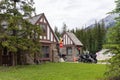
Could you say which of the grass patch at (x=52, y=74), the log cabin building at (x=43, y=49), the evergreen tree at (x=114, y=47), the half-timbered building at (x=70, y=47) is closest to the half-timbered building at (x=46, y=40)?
the log cabin building at (x=43, y=49)

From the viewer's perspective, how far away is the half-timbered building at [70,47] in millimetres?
48025

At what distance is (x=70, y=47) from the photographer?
159ft

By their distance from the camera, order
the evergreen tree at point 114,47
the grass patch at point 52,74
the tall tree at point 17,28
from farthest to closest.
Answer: the tall tree at point 17,28 → the grass patch at point 52,74 → the evergreen tree at point 114,47

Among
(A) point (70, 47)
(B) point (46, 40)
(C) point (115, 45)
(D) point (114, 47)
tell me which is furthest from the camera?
(A) point (70, 47)

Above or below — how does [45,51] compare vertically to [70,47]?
below

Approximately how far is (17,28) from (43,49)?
883cm

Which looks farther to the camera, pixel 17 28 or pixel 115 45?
pixel 17 28

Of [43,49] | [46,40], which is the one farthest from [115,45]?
[43,49]

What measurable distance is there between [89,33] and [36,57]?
119 feet

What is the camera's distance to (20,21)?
2692 cm

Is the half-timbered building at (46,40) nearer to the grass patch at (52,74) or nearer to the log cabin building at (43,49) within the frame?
the log cabin building at (43,49)

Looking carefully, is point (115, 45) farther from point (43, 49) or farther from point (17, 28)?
point (43, 49)

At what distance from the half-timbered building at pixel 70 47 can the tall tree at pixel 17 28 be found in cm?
2022

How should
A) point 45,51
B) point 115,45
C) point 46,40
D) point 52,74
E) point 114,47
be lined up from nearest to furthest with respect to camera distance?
point 115,45 → point 114,47 → point 52,74 → point 46,40 → point 45,51
